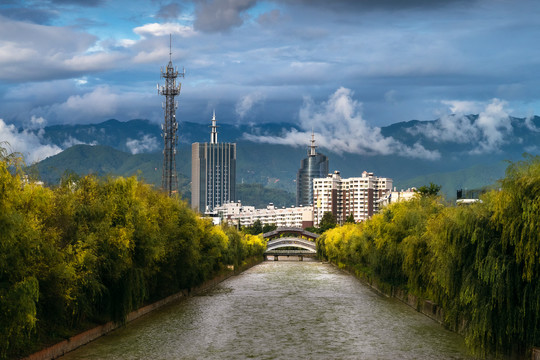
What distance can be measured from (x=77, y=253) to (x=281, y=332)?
54.4ft

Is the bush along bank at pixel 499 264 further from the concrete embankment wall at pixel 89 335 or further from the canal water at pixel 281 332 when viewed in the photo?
the concrete embankment wall at pixel 89 335

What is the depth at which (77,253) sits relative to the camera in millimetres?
36625

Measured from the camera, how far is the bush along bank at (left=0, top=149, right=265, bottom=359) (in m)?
26.9

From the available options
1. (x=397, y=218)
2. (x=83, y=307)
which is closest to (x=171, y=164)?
(x=397, y=218)

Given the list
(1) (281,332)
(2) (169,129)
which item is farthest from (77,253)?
(2) (169,129)

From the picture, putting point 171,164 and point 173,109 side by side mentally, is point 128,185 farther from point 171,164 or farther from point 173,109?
point 173,109

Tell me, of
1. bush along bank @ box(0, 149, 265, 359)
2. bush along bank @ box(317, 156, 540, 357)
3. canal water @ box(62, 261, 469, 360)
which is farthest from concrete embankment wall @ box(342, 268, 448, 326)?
bush along bank @ box(0, 149, 265, 359)

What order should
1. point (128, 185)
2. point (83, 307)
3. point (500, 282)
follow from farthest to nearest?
point (128, 185)
point (83, 307)
point (500, 282)

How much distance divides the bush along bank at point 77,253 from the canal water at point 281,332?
2.43 m

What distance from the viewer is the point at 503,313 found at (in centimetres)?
3144

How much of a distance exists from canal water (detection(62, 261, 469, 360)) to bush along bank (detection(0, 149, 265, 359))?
243cm

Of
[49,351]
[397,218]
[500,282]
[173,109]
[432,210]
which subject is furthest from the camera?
[173,109]

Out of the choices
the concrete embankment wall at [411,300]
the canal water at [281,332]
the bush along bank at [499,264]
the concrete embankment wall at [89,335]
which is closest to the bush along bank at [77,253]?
the concrete embankment wall at [89,335]

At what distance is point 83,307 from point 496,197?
69.8ft
